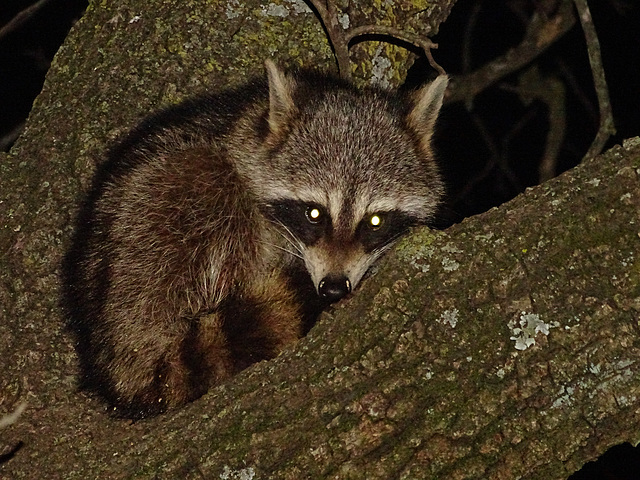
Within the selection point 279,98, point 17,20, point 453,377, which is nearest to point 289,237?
point 279,98

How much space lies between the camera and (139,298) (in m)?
2.59

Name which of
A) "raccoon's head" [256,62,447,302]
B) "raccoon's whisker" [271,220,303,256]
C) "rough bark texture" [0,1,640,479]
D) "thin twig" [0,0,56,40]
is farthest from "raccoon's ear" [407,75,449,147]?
"thin twig" [0,0,56,40]

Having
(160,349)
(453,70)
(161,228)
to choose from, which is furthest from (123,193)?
(453,70)

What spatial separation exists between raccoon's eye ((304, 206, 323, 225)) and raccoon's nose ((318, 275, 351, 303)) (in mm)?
304

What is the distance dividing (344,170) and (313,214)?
0.18 meters

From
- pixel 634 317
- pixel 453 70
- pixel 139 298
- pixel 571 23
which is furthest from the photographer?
pixel 453 70

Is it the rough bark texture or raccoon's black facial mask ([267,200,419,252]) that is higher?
the rough bark texture

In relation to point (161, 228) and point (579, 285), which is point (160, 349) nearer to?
point (161, 228)

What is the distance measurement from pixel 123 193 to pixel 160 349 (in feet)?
1.74

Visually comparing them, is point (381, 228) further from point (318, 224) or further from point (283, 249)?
point (283, 249)

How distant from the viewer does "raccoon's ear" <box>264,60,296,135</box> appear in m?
2.97

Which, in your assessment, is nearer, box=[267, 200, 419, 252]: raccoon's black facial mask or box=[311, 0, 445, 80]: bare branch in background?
box=[267, 200, 419, 252]: raccoon's black facial mask

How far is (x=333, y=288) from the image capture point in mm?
2641

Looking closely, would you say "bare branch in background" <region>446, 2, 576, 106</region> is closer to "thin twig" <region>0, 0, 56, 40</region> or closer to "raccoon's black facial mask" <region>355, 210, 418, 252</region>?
"thin twig" <region>0, 0, 56, 40</region>
